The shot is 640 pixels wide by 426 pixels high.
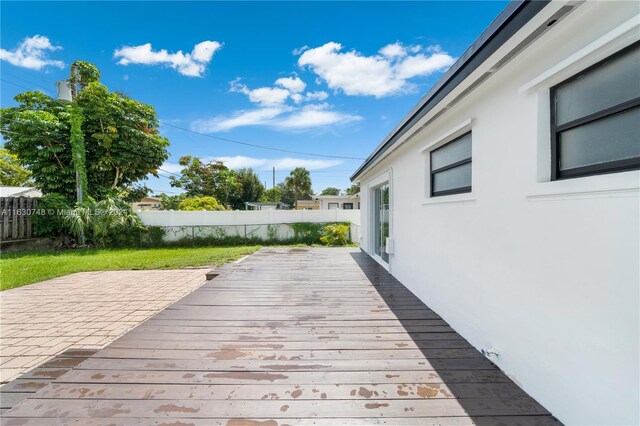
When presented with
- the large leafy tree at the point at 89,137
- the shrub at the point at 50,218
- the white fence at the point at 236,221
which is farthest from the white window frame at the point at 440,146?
the large leafy tree at the point at 89,137

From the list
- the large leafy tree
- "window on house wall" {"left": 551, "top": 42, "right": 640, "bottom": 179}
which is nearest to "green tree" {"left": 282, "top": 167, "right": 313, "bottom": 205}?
the large leafy tree

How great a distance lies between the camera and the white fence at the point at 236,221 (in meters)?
12.7

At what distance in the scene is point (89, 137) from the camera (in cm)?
1310

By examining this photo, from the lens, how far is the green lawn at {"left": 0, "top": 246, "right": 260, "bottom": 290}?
682 centimetres

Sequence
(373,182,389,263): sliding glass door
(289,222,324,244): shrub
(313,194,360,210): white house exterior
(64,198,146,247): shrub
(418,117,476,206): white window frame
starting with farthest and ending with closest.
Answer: (313,194,360,210): white house exterior
(289,222,324,244): shrub
(64,198,146,247): shrub
(373,182,389,263): sliding glass door
(418,117,476,206): white window frame

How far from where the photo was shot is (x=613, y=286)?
4.40 feet

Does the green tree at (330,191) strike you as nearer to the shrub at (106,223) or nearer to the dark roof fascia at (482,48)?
the shrub at (106,223)

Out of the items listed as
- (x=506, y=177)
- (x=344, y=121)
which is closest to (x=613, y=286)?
(x=506, y=177)

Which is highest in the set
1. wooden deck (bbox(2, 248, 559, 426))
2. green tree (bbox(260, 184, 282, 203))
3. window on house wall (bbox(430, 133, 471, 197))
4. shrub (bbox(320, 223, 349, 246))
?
green tree (bbox(260, 184, 282, 203))

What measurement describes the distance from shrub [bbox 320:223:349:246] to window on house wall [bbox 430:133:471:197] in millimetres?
8276

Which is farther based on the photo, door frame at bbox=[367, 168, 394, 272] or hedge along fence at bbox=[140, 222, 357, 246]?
hedge along fence at bbox=[140, 222, 357, 246]

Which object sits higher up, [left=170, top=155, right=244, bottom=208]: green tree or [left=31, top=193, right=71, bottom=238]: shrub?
[left=170, top=155, right=244, bottom=208]: green tree

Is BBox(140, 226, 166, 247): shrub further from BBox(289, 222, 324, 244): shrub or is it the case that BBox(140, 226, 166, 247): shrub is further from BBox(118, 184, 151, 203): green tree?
BBox(289, 222, 324, 244): shrub

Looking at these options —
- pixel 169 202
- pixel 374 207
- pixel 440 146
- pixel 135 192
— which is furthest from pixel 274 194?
pixel 440 146
